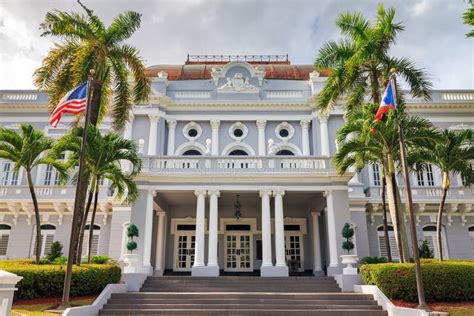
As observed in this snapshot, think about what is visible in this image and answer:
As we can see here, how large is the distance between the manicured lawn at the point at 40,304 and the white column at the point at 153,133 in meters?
12.4

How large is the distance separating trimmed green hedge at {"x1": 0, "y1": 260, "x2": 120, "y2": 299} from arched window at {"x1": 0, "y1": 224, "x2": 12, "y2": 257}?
1149 centimetres

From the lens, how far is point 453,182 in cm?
2489

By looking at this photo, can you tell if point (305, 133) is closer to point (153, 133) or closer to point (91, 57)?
point (153, 133)

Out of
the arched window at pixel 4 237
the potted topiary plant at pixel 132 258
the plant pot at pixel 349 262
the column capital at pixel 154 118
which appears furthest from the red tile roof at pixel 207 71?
the plant pot at pixel 349 262

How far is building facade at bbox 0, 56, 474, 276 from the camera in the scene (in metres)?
18.9

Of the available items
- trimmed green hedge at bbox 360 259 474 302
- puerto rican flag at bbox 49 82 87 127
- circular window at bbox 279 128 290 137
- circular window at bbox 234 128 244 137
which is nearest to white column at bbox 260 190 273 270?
trimmed green hedge at bbox 360 259 474 302

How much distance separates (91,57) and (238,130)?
12.1 meters

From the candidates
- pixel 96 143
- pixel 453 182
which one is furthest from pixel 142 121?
pixel 453 182

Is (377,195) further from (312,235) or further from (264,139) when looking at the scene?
(264,139)

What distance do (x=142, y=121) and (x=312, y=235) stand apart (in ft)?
41.9

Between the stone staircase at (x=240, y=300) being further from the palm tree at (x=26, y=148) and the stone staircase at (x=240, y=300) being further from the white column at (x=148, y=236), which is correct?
the palm tree at (x=26, y=148)

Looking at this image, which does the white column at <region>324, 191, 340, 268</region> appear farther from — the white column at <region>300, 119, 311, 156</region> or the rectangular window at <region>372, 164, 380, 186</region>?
the rectangular window at <region>372, 164, 380, 186</region>

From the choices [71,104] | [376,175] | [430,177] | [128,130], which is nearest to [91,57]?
[71,104]

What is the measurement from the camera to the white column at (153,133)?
24.9 metres
